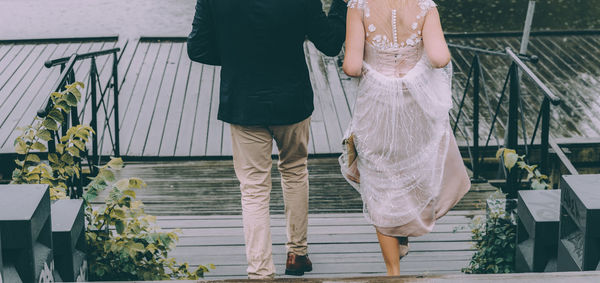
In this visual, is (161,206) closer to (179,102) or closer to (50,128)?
(50,128)

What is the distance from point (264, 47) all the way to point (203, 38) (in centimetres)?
27

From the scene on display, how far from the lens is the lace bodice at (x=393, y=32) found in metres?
3.03

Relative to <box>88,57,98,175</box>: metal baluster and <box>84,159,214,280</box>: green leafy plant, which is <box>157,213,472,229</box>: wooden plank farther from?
<box>84,159,214,280</box>: green leafy plant

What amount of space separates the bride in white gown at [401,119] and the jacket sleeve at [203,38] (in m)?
0.54

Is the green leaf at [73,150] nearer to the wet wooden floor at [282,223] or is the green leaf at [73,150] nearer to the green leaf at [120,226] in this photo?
the green leaf at [120,226]

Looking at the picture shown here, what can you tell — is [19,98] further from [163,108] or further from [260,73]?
[260,73]

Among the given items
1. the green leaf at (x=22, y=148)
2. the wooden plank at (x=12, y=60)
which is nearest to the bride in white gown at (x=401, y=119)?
the green leaf at (x=22, y=148)

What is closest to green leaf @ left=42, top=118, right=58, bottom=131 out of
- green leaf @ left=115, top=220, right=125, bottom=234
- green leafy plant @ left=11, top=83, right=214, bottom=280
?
green leafy plant @ left=11, top=83, right=214, bottom=280

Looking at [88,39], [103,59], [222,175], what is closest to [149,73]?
[103,59]

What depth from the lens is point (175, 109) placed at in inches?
261

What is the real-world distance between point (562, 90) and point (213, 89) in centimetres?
316

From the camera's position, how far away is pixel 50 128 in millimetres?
3119

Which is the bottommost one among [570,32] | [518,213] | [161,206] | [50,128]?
[161,206]

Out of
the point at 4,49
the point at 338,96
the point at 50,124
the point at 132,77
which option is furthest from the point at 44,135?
the point at 4,49
